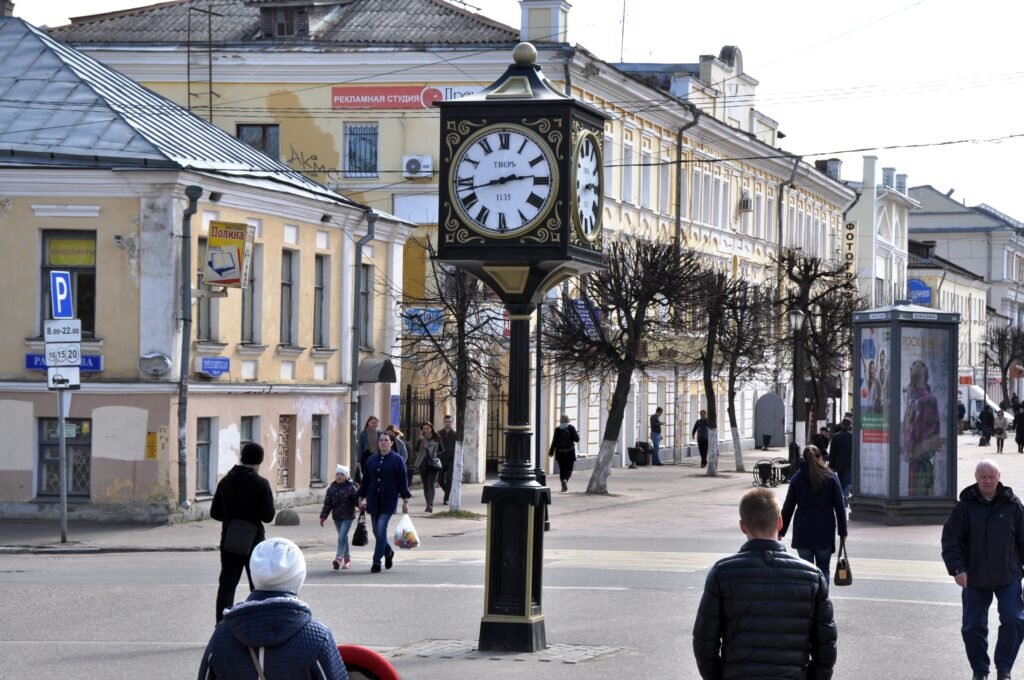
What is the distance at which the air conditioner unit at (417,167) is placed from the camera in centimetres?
4450

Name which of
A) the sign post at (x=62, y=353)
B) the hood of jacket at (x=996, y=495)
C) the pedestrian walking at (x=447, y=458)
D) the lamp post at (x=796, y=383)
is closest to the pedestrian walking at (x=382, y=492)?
the sign post at (x=62, y=353)

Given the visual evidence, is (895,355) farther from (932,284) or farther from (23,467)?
(932,284)

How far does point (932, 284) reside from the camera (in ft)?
340

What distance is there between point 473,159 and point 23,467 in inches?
671

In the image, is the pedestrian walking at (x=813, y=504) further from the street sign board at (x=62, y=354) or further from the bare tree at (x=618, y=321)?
the bare tree at (x=618, y=321)

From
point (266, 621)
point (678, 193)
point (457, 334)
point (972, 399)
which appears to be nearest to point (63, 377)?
point (457, 334)

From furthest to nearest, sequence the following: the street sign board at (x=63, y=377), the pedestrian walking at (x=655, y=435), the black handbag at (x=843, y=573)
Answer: the pedestrian walking at (x=655, y=435), the street sign board at (x=63, y=377), the black handbag at (x=843, y=573)

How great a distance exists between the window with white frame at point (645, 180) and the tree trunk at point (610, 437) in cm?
1544

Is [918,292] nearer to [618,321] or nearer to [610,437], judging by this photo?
[618,321]

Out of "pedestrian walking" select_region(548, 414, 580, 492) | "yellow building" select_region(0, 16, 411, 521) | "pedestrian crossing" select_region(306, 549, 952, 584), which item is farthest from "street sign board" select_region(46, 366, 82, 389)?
"pedestrian walking" select_region(548, 414, 580, 492)

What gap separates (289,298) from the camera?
33375 millimetres

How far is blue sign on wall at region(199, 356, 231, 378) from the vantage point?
29.6 meters

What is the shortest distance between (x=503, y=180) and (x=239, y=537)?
351 centimetres

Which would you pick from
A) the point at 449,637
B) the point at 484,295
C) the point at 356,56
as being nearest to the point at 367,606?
the point at 449,637
